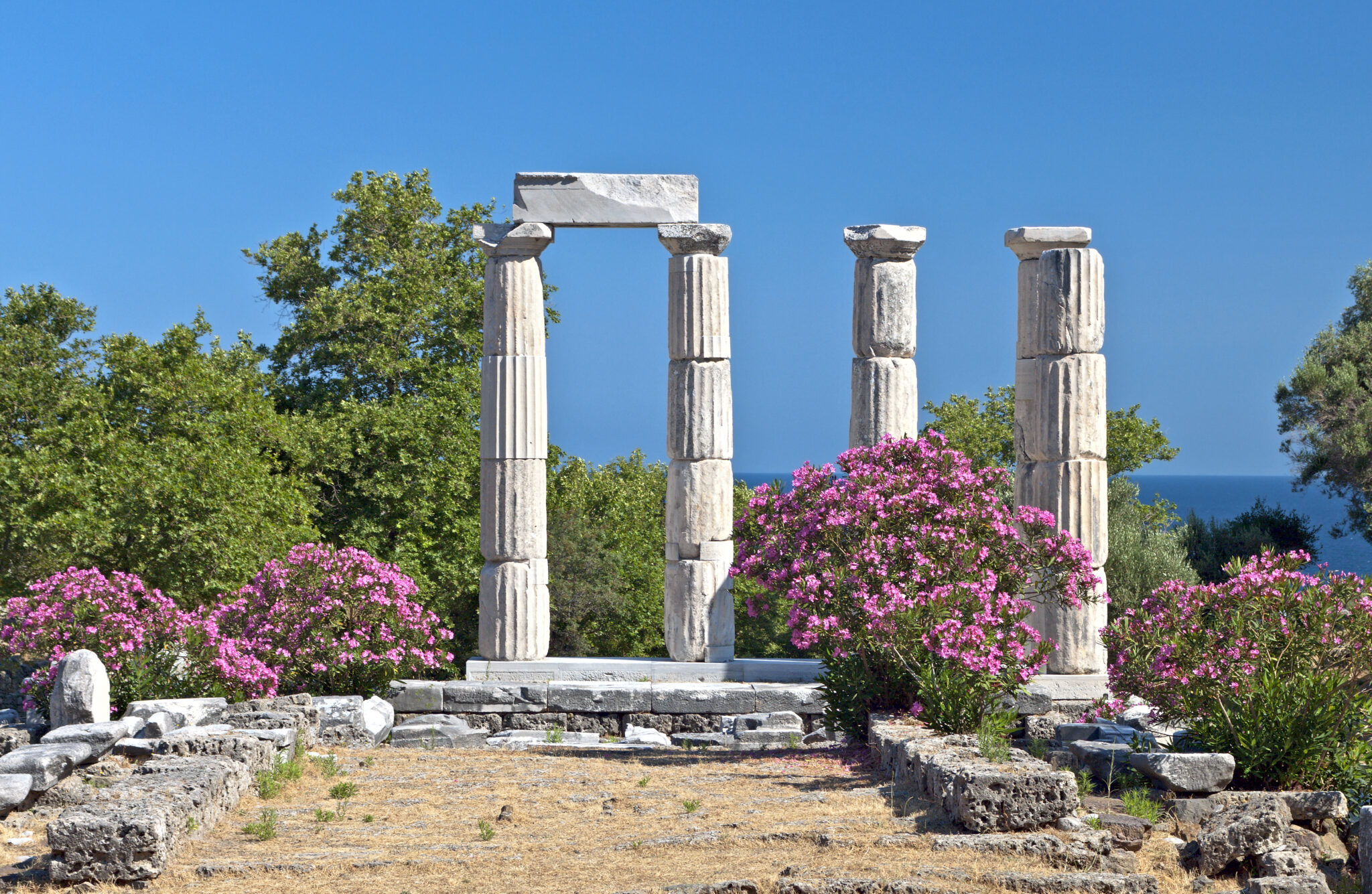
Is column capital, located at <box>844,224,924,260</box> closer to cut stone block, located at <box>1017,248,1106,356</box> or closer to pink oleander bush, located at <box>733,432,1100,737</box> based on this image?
cut stone block, located at <box>1017,248,1106,356</box>

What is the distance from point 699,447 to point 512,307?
3303 mm

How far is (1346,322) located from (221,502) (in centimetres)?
2800

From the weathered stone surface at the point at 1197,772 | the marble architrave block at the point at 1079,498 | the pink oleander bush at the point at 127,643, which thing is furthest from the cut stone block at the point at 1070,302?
the pink oleander bush at the point at 127,643

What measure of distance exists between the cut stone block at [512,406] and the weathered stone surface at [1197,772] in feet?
37.1

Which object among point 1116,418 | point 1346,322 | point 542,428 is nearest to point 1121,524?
point 1116,418

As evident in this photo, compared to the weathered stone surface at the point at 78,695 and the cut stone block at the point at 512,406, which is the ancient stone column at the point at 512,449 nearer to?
the cut stone block at the point at 512,406

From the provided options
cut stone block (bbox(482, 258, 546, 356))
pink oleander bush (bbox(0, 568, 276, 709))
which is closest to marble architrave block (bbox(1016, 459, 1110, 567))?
cut stone block (bbox(482, 258, 546, 356))

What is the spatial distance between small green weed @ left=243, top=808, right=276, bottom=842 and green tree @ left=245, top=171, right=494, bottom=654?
1708 cm

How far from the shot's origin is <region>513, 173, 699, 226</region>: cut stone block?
21.2m

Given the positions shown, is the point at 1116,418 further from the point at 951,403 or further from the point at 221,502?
the point at 221,502

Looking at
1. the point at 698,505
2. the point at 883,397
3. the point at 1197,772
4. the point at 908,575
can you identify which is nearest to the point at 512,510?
the point at 698,505

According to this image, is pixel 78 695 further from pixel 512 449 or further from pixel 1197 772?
pixel 1197 772

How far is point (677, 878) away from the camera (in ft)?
32.8

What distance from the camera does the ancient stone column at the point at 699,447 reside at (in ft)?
69.7
